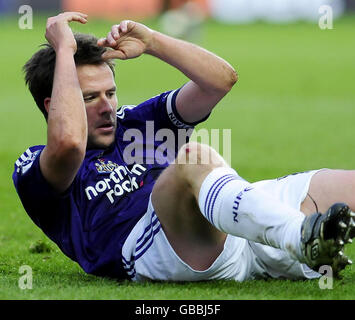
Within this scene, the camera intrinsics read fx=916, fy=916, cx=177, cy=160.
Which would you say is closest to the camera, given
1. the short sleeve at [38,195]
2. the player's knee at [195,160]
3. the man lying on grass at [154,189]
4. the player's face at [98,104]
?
the man lying on grass at [154,189]

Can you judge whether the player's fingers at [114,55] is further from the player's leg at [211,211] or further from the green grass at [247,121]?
the green grass at [247,121]

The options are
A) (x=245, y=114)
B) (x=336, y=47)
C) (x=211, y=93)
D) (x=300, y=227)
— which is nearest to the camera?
(x=300, y=227)

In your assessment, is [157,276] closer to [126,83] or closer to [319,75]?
[126,83]

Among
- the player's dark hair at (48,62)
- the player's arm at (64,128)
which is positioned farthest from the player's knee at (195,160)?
the player's dark hair at (48,62)

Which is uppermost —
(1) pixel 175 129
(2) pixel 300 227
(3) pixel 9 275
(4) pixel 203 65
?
(4) pixel 203 65

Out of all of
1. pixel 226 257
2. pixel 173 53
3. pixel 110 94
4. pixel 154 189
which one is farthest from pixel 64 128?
pixel 226 257

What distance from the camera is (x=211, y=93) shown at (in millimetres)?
4445

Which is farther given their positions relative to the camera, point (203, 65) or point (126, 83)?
point (126, 83)

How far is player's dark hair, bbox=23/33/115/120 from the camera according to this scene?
175 inches

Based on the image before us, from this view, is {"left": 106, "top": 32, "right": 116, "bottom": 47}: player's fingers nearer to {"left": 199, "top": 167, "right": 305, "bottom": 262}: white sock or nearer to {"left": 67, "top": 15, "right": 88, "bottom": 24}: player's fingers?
{"left": 67, "top": 15, "right": 88, "bottom": 24}: player's fingers

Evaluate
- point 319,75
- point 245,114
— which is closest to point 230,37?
point 319,75

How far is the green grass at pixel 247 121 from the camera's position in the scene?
155 inches

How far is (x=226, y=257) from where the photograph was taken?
3.96m
